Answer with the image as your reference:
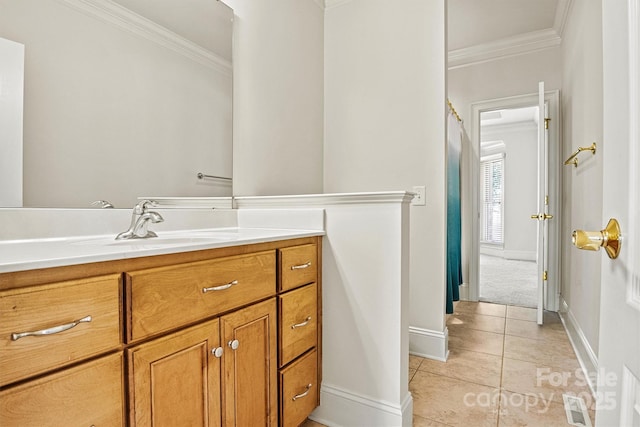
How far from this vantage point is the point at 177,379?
2.95 ft

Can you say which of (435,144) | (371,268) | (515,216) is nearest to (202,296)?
(371,268)

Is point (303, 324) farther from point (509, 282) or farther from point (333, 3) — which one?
point (509, 282)

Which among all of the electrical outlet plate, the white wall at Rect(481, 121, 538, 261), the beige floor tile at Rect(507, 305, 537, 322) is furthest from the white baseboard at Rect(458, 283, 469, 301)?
the white wall at Rect(481, 121, 538, 261)

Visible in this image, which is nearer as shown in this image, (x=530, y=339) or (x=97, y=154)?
(x=97, y=154)

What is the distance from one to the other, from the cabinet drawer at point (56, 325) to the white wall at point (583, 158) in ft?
7.25

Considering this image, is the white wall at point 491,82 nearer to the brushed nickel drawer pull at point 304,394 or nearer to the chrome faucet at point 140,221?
the brushed nickel drawer pull at point 304,394

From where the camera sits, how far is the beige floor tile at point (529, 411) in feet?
4.92

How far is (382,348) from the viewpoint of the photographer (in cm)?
141

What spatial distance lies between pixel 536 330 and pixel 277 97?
2.64 meters

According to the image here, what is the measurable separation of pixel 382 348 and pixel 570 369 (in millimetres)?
1423

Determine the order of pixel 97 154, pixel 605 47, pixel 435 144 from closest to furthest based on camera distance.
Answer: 1. pixel 605 47
2. pixel 97 154
3. pixel 435 144

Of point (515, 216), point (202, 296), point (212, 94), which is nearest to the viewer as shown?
point (202, 296)

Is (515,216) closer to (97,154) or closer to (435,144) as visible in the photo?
(435,144)

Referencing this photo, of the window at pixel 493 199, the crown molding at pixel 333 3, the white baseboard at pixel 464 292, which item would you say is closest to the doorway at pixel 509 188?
the window at pixel 493 199
